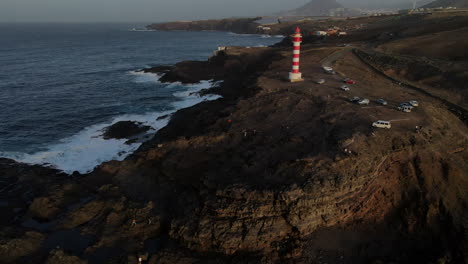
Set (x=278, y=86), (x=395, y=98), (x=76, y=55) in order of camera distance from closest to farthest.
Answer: (x=395, y=98) < (x=278, y=86) < (x=76, y=55)

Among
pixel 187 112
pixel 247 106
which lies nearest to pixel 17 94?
pixel 187 112

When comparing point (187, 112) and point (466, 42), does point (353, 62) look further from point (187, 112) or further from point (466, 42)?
point (187, 112)

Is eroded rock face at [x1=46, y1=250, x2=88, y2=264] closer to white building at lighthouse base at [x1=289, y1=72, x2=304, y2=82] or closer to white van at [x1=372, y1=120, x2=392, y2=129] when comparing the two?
white van at [x1=372, y1=120, x2=392, y2=129]

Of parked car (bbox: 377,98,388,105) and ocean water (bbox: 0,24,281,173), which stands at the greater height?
parked car (bbox: 377,98,388,105)

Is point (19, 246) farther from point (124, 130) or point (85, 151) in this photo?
point (124, 130)

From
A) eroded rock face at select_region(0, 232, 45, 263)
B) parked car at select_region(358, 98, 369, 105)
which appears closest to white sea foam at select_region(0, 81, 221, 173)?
eroded rock face at select_region(0, 232, 45, 263)

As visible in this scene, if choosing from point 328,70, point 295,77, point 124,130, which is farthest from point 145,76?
point 328,70

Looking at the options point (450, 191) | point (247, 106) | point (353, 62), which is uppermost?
point (353, 62)
